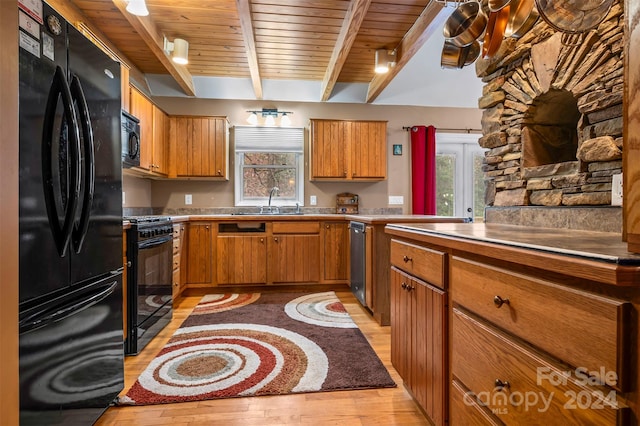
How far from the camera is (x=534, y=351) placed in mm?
781

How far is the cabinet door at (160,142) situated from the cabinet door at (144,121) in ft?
0.31

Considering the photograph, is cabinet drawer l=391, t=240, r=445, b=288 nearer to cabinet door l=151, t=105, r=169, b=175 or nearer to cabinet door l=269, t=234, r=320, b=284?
cabinet door l=269, t=234, r=320, b=284

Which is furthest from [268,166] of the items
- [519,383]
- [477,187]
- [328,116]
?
[519,383]

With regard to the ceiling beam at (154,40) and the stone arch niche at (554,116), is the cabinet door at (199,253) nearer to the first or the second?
the ceiling beam at (154,40)

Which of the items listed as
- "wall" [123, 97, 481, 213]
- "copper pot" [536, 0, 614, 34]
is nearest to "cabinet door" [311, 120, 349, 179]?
"wall" [123, 97, 481, 213]

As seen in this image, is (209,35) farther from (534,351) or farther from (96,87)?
(534,351)

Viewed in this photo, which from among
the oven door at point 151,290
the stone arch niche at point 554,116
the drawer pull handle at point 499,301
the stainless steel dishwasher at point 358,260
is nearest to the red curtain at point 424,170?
the stainless steel dishwasher at point 358,260

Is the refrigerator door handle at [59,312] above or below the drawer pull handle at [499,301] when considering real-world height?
below

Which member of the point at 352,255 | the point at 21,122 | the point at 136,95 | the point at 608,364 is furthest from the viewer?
the point at 352,255

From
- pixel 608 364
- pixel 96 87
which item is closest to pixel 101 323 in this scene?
pixel 96 87

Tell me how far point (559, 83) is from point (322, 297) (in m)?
2.78

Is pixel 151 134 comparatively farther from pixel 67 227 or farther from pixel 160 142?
pixel 67 227

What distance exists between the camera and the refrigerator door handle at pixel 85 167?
1.32 metres

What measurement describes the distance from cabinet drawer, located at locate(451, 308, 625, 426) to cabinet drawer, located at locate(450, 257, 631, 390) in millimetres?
41
